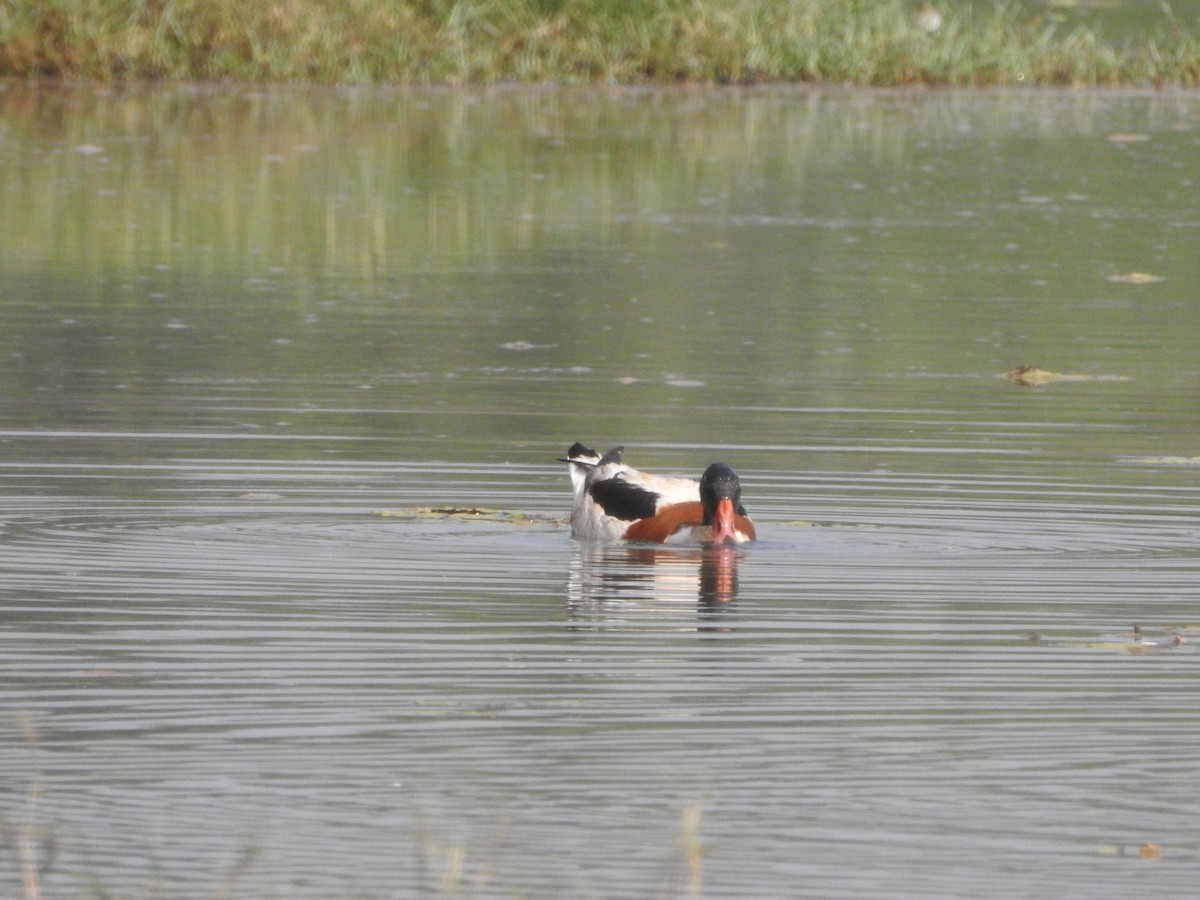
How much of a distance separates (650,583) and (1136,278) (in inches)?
418

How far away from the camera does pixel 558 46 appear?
36.6 m

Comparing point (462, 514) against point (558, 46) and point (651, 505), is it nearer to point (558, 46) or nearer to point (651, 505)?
point (651, 505)

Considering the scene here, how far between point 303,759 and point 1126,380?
29.9ft

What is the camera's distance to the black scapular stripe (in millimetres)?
10570

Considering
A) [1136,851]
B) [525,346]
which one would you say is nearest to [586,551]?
[1136,851]

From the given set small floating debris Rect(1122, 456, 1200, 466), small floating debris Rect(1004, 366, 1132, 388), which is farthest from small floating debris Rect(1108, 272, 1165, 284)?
small floating debris Rect(1122, 456, 1200, 466)

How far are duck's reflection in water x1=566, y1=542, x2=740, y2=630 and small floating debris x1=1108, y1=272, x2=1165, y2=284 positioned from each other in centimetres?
965

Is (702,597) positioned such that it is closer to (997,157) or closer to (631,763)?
(631,763)

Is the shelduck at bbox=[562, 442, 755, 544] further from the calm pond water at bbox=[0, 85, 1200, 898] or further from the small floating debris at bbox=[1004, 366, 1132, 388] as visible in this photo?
the small floating debris at bbox=[1004, 366, 1132, 388]

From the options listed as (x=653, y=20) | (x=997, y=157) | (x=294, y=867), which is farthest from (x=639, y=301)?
(x=653, y=20)

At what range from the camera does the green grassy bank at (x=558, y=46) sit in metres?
35.5

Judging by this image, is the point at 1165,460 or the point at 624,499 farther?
the point at 1165,460

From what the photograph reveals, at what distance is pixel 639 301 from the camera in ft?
60.4

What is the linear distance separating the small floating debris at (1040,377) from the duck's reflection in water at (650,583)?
14.8 feet
